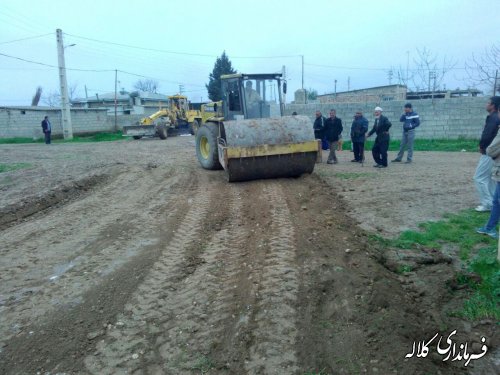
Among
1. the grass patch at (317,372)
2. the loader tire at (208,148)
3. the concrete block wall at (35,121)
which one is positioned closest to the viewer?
the grass patch at (317,372)

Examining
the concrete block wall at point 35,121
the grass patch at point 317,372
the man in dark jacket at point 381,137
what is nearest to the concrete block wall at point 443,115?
the man in dark jacket at point 381,137

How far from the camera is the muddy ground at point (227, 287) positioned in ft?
10.8

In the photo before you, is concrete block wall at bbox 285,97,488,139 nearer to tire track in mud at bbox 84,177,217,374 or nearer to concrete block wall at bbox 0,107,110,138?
tire track in mud at bbox 84,177,217,374

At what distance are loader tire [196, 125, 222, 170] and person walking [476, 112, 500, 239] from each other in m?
6.78

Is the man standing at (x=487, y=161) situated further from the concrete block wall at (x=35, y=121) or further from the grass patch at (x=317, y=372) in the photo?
the concrete block wall at (x=35, y=121)

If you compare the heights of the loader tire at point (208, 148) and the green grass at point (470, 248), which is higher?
the loader tire at point (208, 148)

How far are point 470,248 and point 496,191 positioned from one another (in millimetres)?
840

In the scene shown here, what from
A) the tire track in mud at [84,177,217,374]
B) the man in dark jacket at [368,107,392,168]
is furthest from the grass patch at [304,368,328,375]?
the man in dark jacket at [368,107,392,168]

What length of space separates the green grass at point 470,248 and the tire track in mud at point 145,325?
2567 millimetres

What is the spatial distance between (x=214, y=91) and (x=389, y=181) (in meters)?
40.8

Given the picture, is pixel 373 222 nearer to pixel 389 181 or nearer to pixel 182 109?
pixel 389 181

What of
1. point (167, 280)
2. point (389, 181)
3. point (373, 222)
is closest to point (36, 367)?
point (167, 280)

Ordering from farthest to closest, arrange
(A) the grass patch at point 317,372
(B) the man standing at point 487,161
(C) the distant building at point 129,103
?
(C) the distant building at point 129,103 < (B) the man standing at point 487,161 < (A) the grass patch at point 317,372

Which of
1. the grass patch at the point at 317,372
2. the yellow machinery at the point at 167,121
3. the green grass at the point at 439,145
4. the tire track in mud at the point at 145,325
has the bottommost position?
the grass patch at the point at 317,372
